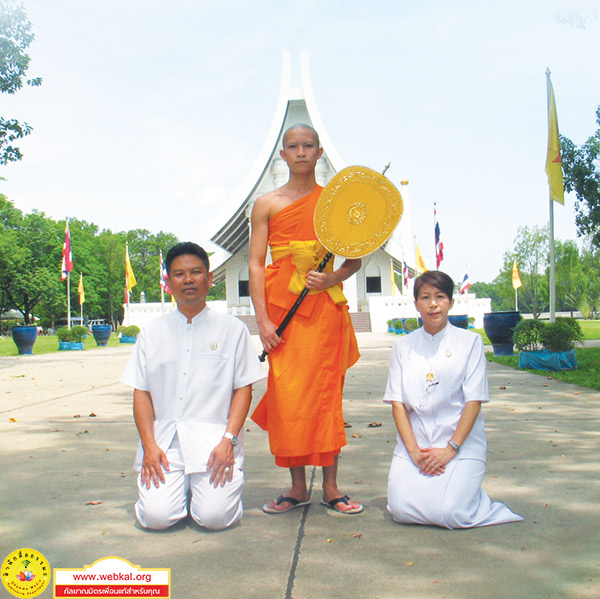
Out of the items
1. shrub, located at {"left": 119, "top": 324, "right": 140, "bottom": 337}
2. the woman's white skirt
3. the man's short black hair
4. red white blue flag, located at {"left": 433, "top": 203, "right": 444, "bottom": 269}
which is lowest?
shrub, located at {"left": 119, "top": 324, "right": 140, "bottom": 337}

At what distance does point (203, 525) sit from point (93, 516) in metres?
0.64

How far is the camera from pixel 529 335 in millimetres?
10008

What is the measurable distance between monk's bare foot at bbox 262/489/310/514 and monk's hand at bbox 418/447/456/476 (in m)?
0.69

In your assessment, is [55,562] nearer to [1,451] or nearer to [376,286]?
[1,451]

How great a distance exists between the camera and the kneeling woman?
298 cm

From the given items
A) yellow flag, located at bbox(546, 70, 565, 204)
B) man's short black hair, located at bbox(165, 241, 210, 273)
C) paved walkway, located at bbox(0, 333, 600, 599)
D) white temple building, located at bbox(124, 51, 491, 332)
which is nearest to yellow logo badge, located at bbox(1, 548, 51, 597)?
paved walkway, located at bbox(0, 333, 600, 599)

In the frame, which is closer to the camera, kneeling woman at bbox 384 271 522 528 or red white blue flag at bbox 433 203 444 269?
kneeling woman at bbox 384 271 522 528

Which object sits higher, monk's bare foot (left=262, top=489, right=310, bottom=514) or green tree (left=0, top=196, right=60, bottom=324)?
green tree (left=0, top=196, right=60, bottom=324)

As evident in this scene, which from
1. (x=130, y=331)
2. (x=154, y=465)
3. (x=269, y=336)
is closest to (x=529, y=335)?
(x=269, y=336)

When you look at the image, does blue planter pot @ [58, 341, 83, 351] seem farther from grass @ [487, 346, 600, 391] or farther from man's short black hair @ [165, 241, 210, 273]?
man's short black hair @ [165, 241, 210, 273]

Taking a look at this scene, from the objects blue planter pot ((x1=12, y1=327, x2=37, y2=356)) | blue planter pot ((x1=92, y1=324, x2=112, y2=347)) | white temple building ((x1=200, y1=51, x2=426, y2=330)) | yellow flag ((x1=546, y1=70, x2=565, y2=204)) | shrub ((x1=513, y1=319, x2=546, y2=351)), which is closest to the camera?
shrub ((x1=513, y1=319, x2=546, y2=351))

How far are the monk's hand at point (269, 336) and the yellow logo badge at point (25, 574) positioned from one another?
1.40m

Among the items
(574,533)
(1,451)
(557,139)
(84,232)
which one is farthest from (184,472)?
(84,232)

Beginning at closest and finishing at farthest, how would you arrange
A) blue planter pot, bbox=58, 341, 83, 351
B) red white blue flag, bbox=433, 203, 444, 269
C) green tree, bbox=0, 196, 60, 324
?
1. red white blue flag, bbox=433, 203, 444, 269
2. blue planter pot, bbox=58, 341, 83, 351
3. green tree, bbox=0, 196, 60, 324
